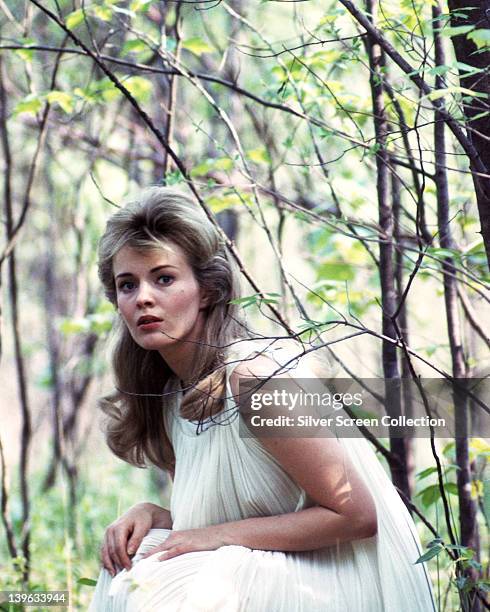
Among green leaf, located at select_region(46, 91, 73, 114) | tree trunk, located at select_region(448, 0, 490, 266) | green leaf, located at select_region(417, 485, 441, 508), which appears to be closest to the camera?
tree trunk, located at select_region(448, 0, 490, 266)

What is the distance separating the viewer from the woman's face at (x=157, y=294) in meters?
2.10

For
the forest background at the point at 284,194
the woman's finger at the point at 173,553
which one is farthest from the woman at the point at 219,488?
the forest background at the point at 284,194

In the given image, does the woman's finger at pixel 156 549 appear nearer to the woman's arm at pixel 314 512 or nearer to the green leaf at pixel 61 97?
the woman's arm at pixel 314 512

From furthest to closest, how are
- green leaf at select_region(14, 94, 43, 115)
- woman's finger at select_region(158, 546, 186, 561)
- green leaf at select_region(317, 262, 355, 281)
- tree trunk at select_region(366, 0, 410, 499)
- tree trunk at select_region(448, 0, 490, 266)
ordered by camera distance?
green leaf at select_region(317, 262, 355, 281)
green leaf at select_region(14, 94, 43, 115)
tree trunk at select_region(366, 0, 410, 499)
woman's finger at select_region(158, 546, 186, 561)
tree trunk at select_region(448, 0, 490, 266)

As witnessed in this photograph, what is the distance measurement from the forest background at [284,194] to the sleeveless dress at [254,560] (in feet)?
0.44

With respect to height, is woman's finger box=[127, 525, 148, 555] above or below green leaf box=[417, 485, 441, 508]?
below

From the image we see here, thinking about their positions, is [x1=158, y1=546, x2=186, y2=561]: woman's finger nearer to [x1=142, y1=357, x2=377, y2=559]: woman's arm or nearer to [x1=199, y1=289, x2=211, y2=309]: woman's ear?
[x1=142, y1=357, x2=377, y2=559]: woman's arm

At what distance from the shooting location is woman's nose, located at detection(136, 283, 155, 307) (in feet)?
6.81

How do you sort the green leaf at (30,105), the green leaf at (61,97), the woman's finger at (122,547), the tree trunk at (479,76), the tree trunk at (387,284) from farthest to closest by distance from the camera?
the green leaf at (30,105) < the green leaf at (61,97) < the tree trunk at (387,284) < the woman's finger at (122,547) < the tree trunk at (479,76)

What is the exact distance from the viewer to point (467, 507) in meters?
2.38

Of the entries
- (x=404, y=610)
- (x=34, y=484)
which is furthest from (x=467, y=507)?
(x=34, y=484)

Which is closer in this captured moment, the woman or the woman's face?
the woman

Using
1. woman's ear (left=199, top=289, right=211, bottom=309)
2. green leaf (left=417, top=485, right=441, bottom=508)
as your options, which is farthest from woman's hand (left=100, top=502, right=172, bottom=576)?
green leaf (left=417, top=485, right=441, bottom=508)

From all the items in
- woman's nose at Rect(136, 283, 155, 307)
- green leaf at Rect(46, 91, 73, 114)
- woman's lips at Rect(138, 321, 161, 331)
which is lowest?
woman's lips at Rect(138, 321, 161, 331)
